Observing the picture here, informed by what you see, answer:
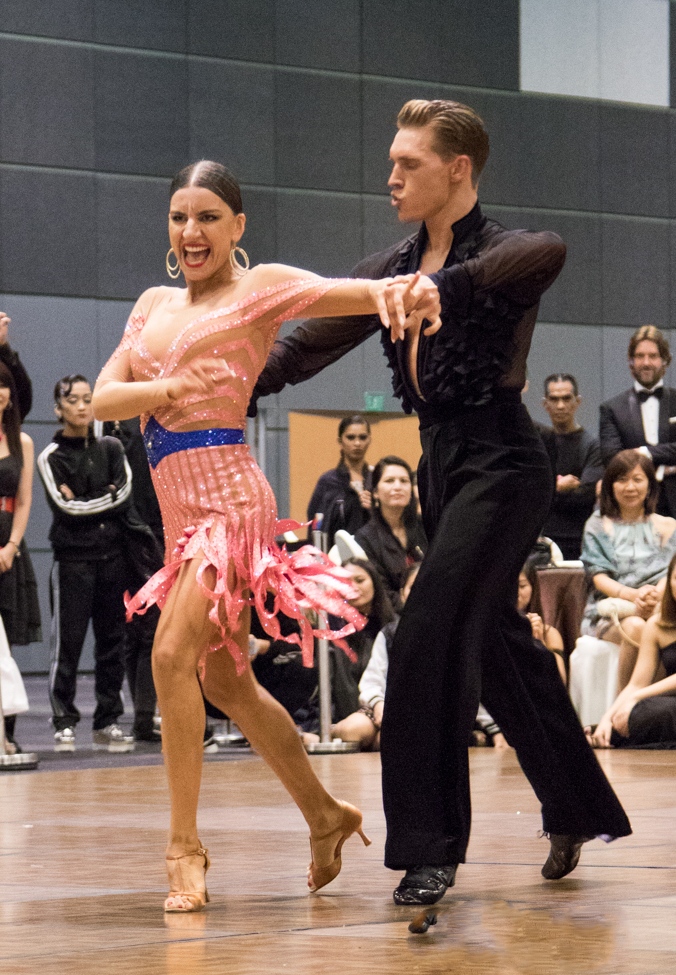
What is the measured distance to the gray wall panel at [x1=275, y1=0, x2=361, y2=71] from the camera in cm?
1520

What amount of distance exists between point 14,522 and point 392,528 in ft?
7.18

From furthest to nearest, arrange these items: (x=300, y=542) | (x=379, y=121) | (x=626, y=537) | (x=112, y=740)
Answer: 1. (x=379, y=121)
2. (x=300, y=542)
3. (x=626, y=537)
4. (x=112, y=740)

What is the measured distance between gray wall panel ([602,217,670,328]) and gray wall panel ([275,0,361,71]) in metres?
3.39

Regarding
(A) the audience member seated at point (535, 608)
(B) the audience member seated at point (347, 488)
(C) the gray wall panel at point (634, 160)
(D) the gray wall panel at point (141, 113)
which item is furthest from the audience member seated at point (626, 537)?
(C) the gray wall panel at point (634, 160)

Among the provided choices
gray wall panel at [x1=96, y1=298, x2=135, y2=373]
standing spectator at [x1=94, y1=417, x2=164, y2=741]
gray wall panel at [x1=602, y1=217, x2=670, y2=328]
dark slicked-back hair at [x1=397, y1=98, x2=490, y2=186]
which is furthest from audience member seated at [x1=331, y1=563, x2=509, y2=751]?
gray wall panel at [x1=602, y1=217, x2=670, y2=328]

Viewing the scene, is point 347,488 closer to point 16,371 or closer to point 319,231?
point 16,371

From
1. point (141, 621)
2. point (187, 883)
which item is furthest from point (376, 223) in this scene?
point (187, 883)

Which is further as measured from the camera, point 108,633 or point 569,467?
point 569,467

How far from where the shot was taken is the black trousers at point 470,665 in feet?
11.7

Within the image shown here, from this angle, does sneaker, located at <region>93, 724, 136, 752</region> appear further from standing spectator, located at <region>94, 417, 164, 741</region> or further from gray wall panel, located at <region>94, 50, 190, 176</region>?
gray wall panel, located at <region>94, 50, 190, 176</region>

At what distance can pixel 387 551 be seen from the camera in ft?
29.5

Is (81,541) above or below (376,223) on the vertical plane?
below

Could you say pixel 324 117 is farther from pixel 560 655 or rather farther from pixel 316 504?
pixel 560 655

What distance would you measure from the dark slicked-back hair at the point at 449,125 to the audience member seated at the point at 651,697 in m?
4.36
